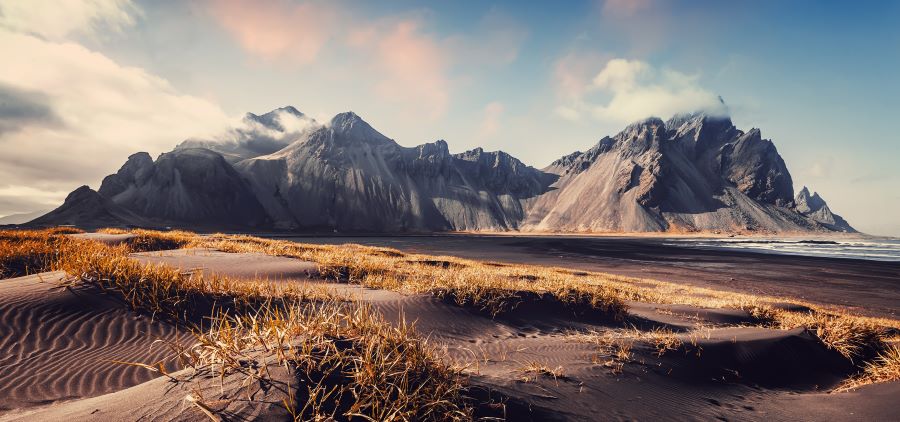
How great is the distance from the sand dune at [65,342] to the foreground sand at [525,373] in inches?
0.8

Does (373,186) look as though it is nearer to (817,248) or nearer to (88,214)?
(88,214)

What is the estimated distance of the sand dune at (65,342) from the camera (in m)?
4.29

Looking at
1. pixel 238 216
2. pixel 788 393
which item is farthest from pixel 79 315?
pixel 238 216

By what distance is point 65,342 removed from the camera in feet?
17.6

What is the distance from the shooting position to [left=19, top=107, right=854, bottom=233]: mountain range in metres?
115

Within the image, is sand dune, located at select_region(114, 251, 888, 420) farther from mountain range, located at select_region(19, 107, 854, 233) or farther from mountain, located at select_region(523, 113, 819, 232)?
mountain, located at select_region(523, 113, 819, 232)

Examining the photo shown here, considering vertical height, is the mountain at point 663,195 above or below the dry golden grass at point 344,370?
above

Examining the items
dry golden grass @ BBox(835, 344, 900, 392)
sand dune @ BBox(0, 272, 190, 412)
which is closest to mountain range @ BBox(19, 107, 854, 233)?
sand dune @ BBox(0, 272, 190, 412)

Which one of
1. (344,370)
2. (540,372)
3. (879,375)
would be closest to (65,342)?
(344,370)

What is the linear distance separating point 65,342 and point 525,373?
22.3 feet

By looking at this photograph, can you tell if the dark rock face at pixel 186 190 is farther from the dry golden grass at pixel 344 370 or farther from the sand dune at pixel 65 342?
the dry golden grass at pixel 344 370

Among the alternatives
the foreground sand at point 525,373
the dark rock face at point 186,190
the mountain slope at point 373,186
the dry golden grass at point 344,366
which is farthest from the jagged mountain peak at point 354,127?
the dry golden grass at point 344,366

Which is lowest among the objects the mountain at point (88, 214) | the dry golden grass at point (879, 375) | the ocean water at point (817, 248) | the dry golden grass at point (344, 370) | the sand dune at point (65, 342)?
the ocean water at point (817, 248)

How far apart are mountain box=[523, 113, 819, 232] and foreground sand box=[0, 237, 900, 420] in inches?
6183
